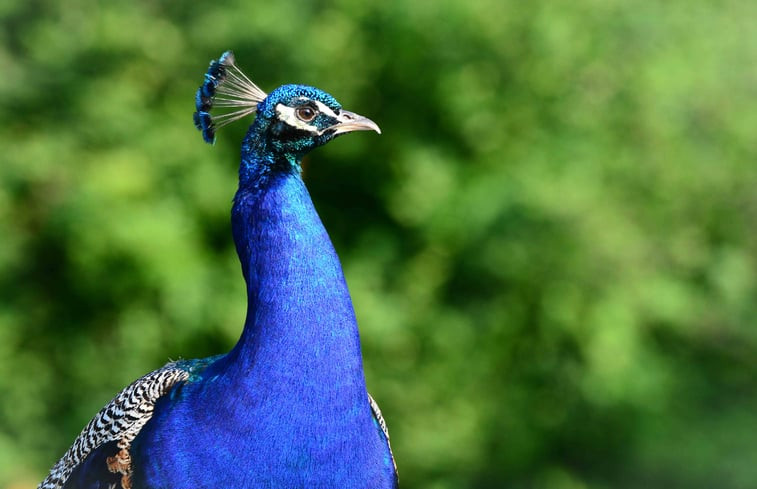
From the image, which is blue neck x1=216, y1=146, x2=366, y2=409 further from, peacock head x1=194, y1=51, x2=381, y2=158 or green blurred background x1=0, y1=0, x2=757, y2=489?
green blurred background x1=0, y1=0, x2=757, y2=489

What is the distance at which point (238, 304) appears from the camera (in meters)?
3.02

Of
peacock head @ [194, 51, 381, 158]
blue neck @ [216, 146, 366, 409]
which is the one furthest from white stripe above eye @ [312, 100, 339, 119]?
blue neck @ [216, 146, 366, 409]

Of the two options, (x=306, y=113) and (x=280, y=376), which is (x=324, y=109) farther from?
(x=280, y=376)

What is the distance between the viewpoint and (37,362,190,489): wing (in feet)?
5.31

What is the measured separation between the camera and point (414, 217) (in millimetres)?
3199

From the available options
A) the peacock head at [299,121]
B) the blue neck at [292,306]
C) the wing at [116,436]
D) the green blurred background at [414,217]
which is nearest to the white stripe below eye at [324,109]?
the peacock head at [299,121]

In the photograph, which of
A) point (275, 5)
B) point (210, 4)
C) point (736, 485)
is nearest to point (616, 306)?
point (736, 485)

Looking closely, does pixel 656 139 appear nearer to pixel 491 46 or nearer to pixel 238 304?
pixel 491 46

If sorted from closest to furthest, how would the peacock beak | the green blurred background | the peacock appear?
the peacock, the peacock beak, the green blurred background

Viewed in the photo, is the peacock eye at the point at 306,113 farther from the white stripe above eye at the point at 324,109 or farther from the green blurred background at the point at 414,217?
the green blurred background at the point at 414,217

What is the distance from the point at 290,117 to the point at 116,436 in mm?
637

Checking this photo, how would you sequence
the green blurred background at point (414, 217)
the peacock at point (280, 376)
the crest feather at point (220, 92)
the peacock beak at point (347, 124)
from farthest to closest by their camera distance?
the green blurred background at point (414, 217) → the crest feather at point (220, 92) → the peacock beak at point (347, 124) → the peacock at point (280, 376)

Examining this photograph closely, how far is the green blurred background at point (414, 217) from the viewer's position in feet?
10.2

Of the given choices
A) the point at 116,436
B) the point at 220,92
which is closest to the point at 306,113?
the point at 220,92
